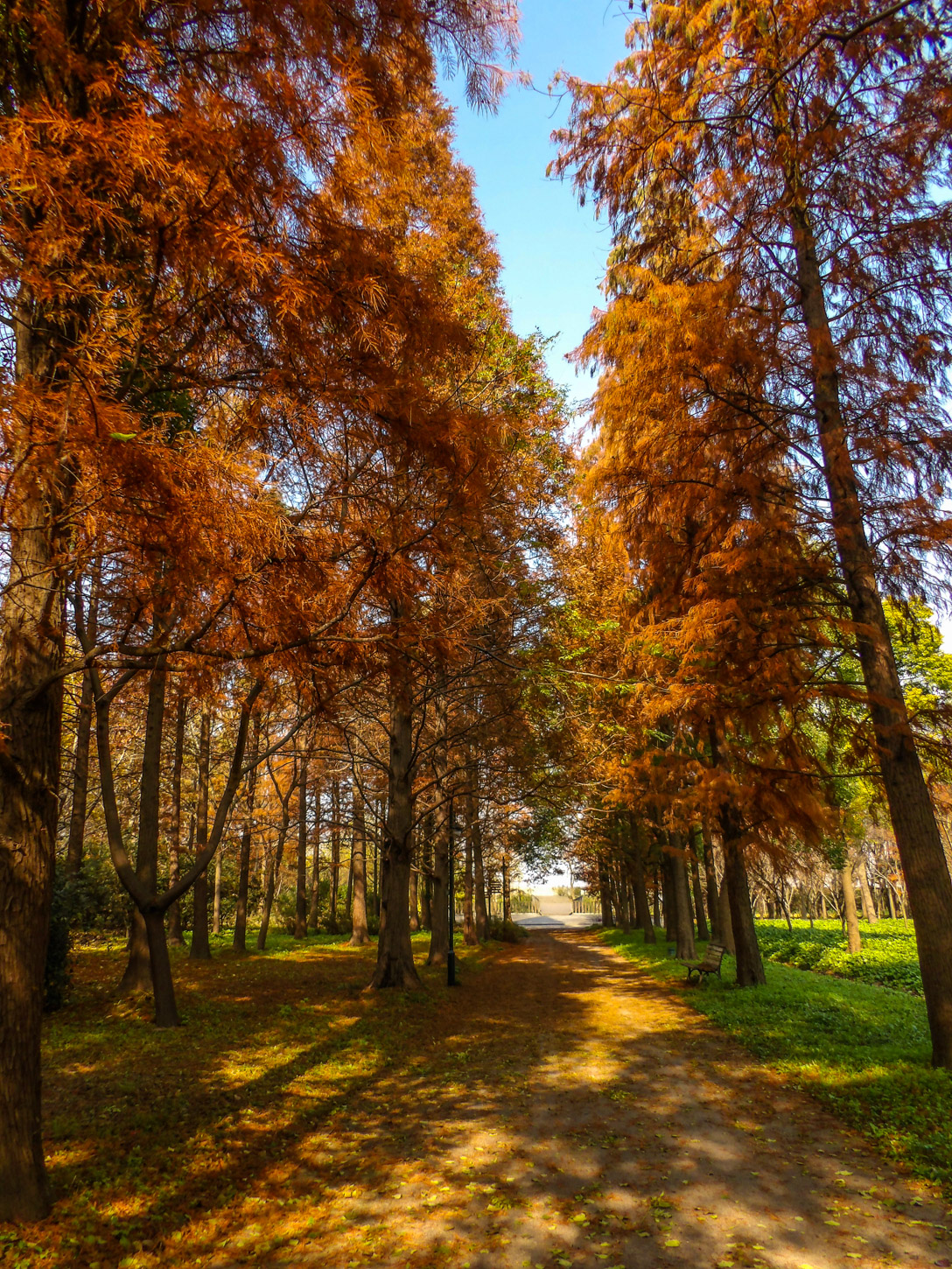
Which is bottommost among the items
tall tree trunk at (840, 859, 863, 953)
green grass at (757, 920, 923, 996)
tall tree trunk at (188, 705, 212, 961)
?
green grass at (757, 920, 923, 996)

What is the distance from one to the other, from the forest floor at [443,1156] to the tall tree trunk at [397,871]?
9.60 feet

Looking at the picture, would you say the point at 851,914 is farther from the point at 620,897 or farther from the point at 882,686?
the point at 620,897

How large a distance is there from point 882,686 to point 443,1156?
6466 millimetres

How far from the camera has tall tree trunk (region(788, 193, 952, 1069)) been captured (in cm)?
702

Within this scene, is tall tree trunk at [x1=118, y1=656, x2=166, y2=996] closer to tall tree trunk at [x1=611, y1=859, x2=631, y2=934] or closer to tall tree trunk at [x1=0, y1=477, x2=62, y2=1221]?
tall tree trunk at [x1=0, y1=477, x2=62, y2=1221]

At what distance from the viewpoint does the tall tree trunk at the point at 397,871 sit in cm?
1309

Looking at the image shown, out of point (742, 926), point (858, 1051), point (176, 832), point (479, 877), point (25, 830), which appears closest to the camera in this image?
point (25, 830)

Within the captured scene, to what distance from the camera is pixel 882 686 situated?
7.62 meters

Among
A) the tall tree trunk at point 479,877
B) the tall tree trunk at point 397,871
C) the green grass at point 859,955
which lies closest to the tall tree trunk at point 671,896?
the green grass at point 859,955

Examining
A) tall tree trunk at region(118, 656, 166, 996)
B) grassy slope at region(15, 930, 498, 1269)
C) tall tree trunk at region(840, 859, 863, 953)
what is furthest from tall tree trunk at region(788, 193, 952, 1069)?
tall tree trunk at region(840, 859, 863, 953)

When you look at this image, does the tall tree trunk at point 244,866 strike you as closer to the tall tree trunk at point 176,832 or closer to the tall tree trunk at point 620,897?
the tall tree trunk at point 176,832

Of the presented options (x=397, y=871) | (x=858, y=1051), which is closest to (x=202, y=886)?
(x=397, y=871)

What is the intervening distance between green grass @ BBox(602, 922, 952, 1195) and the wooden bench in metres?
0.28

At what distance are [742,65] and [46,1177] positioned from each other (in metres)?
11.7
